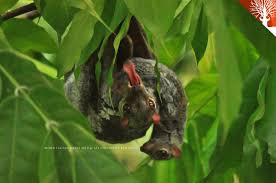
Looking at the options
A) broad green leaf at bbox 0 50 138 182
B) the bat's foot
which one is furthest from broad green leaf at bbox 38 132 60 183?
the bat's foot

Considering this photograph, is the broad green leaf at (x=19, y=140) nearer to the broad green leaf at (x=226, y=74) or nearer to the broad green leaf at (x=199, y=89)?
the broad green leaf at (x=226, y=74)

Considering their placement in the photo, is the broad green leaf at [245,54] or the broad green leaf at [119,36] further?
the broad green leaf at [245,54]

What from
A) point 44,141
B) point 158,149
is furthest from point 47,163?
point 158,149

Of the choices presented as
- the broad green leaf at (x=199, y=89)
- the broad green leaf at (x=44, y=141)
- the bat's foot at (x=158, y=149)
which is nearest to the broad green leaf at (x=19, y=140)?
the broad green leaf at (x=44, y=141)

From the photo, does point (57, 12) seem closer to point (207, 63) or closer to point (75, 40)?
point (75, 40)

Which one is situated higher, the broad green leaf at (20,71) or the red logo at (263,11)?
the red logo at (263,11)

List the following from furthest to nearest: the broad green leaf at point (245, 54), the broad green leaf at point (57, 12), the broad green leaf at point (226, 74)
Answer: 1. the broad green leaf at point (245, 54)
2. the broad green leaf at point (57, 12)
3. the broad green leaf at point (226, 74)
